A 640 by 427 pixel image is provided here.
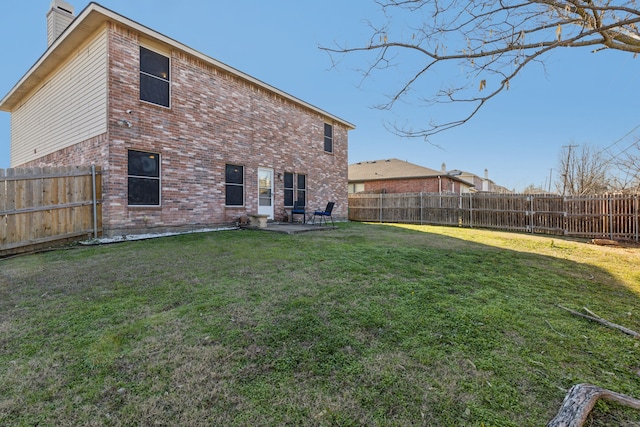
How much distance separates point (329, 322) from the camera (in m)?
2.60

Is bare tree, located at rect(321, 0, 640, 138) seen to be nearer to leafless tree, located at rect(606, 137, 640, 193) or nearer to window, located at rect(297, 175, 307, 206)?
window, located at rect(297, 175, 307, 206)

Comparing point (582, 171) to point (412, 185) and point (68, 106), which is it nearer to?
point (412, 185)

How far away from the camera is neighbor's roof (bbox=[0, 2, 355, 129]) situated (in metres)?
6.77

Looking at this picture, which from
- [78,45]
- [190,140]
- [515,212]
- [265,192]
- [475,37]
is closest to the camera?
[475,37]

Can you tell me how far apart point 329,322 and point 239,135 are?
28.3 feet

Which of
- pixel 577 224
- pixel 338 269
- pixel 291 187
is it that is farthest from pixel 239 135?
pixel 577 224

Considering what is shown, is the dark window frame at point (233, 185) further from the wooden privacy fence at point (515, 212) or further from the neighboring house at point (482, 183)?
the neighboring house at point (482, 183)

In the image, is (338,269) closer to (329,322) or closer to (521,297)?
(329,322)

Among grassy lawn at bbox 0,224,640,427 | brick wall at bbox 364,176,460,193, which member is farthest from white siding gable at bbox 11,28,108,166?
brick wall at bbox 364,176,460,193

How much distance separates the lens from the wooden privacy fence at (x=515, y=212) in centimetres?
930

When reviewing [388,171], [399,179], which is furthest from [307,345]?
[388,171]

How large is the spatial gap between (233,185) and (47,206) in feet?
15.4

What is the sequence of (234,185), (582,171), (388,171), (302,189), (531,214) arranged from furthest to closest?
(388,171)
(582,171)
(302,189)
(531,214)
(234,185)

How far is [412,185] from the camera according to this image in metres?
21.8
